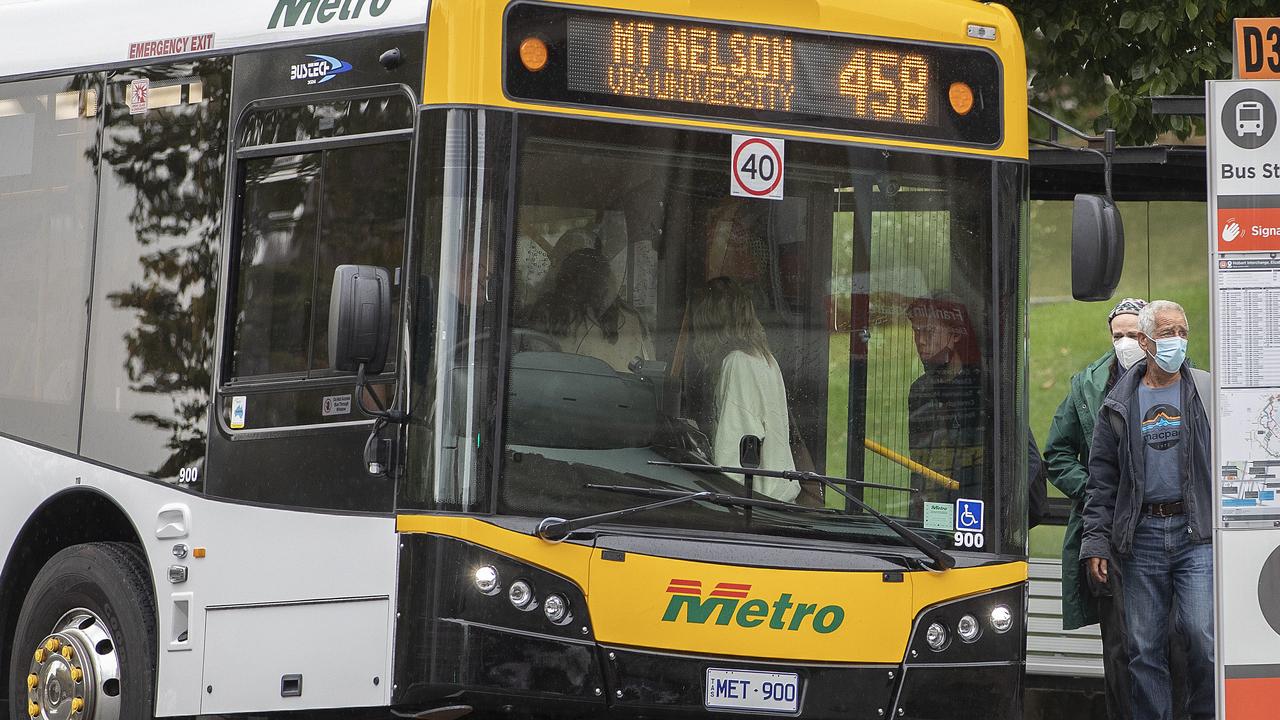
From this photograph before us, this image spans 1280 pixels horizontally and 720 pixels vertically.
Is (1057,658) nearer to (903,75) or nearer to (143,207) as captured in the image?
(903,75)

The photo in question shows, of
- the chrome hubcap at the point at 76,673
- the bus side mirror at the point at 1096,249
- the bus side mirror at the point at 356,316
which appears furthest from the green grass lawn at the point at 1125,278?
the chrome hubcap at the point at 76,673

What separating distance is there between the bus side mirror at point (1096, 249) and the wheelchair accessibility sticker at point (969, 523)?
0.87 m

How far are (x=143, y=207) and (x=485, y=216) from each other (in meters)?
2.04

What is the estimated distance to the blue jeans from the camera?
8.79 meters

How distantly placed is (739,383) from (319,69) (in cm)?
199

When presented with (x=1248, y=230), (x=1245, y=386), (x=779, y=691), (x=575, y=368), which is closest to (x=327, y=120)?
(x=575, y=368)

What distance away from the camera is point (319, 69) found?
7406mm

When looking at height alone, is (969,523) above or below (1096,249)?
A: below

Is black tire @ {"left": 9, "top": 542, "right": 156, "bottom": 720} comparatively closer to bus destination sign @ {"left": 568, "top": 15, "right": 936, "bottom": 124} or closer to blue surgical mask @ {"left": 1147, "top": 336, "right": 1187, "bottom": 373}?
bus destination sign @ {"left": 568, "top": 15, "right": 936, "bottom": 124}

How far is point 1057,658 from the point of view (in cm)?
1069

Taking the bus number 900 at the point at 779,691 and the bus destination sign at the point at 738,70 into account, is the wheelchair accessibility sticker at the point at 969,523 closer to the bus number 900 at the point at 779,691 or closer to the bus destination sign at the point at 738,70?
the bus number 900 at the point at 779,691

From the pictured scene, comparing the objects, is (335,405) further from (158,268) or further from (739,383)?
(739,383)

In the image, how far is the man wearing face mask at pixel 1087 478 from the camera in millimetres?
9195

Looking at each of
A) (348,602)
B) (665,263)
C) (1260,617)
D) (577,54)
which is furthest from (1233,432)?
(348,602)
